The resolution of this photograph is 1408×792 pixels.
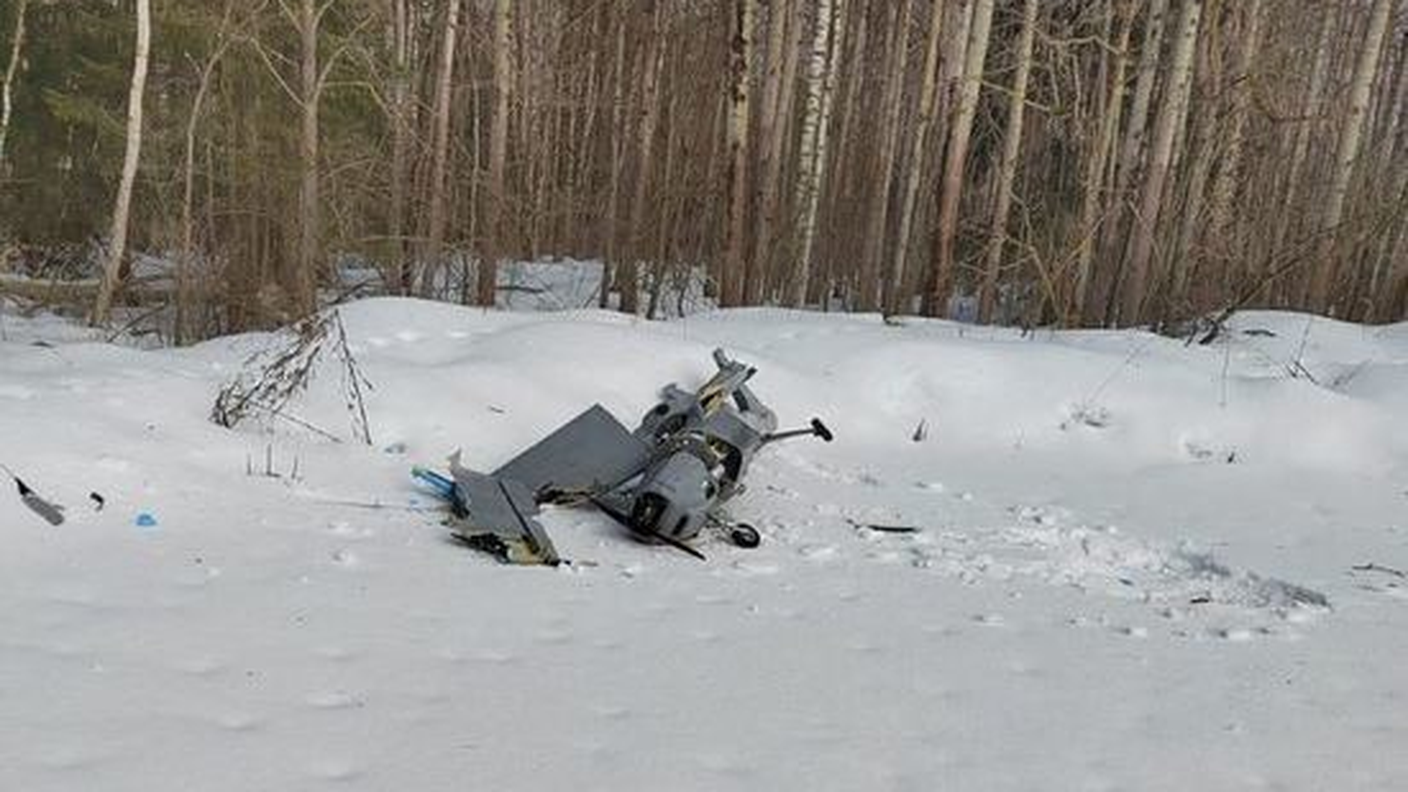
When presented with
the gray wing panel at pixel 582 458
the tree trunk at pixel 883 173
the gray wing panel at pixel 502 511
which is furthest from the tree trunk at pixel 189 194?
the tree trunk at pixel 883 173

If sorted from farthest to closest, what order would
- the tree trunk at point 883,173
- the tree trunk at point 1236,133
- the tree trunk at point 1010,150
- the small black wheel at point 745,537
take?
the tree trunk at point 883,173
the tree trunk at point 1236,133
the tree trunk at point 1010,150
the small black wheel at point 745,537

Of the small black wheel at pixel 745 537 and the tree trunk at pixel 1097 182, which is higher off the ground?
the tree trunk at pixel 1097 182

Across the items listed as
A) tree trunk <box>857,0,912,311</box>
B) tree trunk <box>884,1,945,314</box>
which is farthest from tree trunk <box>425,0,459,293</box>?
tree trunk <box>857,0,912,311</box>

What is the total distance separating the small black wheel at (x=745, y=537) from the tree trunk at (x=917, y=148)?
31.8 ft

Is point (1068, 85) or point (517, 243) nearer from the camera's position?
point (517, 243)

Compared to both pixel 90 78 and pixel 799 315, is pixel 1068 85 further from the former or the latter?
pixel 90 78

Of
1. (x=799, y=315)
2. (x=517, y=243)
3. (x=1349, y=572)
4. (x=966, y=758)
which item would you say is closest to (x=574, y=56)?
(x=517, y=243)

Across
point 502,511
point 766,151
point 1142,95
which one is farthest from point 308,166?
point 1142,95

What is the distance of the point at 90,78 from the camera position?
1370 centimetres

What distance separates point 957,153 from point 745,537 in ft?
23.0

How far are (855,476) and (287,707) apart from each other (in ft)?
13.6

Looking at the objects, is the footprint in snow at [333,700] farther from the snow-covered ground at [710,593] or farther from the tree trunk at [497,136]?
the tree trunk at [497,136]

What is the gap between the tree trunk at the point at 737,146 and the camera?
10.3m

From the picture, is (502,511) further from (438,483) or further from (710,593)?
(710,593)
